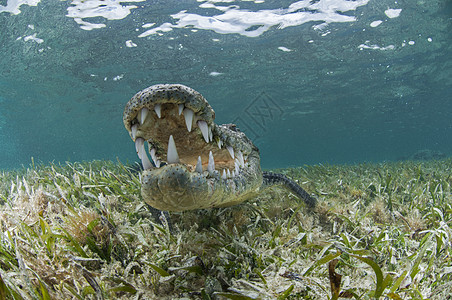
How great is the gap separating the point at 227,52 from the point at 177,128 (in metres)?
15.7

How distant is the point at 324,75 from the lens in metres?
21.6

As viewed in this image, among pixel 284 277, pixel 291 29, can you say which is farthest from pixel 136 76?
pixel 284 277

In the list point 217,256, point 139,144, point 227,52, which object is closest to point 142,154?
point 139,144

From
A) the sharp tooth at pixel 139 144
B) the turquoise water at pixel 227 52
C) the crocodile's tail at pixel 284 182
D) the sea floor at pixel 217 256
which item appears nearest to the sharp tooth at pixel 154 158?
the sharp tooth at pixel 139 144

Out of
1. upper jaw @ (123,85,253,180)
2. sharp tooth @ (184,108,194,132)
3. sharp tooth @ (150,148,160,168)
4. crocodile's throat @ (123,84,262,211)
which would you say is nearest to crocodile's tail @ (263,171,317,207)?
crocodile's throat @ (123,84,262,211)

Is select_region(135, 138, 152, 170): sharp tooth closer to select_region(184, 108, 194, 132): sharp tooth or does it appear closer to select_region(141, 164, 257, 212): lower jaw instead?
select_region(141, 164, 257, 212): lower jaw

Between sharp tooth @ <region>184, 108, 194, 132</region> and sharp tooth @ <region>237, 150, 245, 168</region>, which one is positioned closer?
sharp tooth @ <region>184, 108, 194, 132</region>

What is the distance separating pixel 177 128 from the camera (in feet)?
7.76

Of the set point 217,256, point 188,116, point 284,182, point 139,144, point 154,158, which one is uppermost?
point 188,116

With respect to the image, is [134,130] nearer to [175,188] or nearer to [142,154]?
[142,154]

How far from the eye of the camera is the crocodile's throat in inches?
65.3

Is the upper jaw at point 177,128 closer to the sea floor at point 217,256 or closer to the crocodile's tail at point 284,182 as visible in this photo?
the sea floor at point 217,256

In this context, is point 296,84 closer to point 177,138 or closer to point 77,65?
point 77,65

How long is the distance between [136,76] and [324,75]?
1624 centimetres
